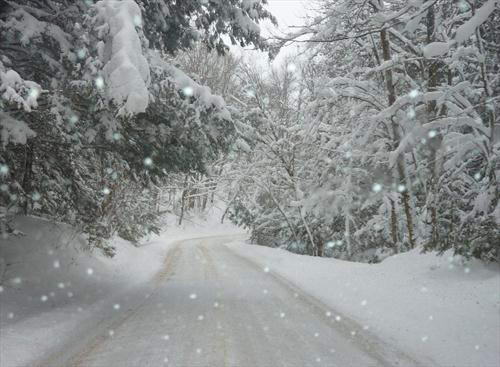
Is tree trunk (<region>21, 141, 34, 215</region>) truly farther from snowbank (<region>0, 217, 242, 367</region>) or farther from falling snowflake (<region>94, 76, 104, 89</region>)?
falling snowflake (<region>94, 76, 104, 89</region>)

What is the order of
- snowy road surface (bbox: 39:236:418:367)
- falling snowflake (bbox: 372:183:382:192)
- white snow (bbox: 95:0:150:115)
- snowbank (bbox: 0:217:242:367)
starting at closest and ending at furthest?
1. white snow (bbox: 95:0:150:115)
2. snowy road surface (bbox: 39:236:418:367)
3. snowbank (bbox: 0:217:242:367)
4. falling snowflake (bbox: 372:183:382:192)

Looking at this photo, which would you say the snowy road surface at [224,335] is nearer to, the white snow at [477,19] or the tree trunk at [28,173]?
the tree trunk at [28,173]

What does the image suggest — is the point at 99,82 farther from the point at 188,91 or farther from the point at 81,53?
the point at 188,91

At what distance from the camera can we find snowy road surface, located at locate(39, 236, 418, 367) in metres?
5.29

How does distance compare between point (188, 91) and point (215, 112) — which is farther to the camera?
point (215, 112)

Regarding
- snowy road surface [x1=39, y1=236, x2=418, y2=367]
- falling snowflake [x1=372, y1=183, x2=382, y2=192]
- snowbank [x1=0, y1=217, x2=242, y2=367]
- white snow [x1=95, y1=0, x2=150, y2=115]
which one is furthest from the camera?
falling snowflake [x1=372, y1=183, x2=382, y2=192]

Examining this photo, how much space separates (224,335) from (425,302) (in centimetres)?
369

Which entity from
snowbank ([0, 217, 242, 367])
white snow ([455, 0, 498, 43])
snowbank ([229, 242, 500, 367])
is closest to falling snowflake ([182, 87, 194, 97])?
snowbank ([0, 217, 242, 367])

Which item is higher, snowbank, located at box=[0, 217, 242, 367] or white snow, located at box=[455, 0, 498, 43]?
white snow, located at box=[455, 0, 498, 43]

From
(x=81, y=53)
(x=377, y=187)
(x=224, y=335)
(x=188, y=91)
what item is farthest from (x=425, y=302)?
(x=81, y=53)

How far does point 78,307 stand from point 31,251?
7.99 ft

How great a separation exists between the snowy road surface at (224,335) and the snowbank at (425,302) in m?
0.42

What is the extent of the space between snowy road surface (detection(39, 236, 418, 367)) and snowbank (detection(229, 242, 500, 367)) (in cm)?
42

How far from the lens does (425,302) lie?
789cm
